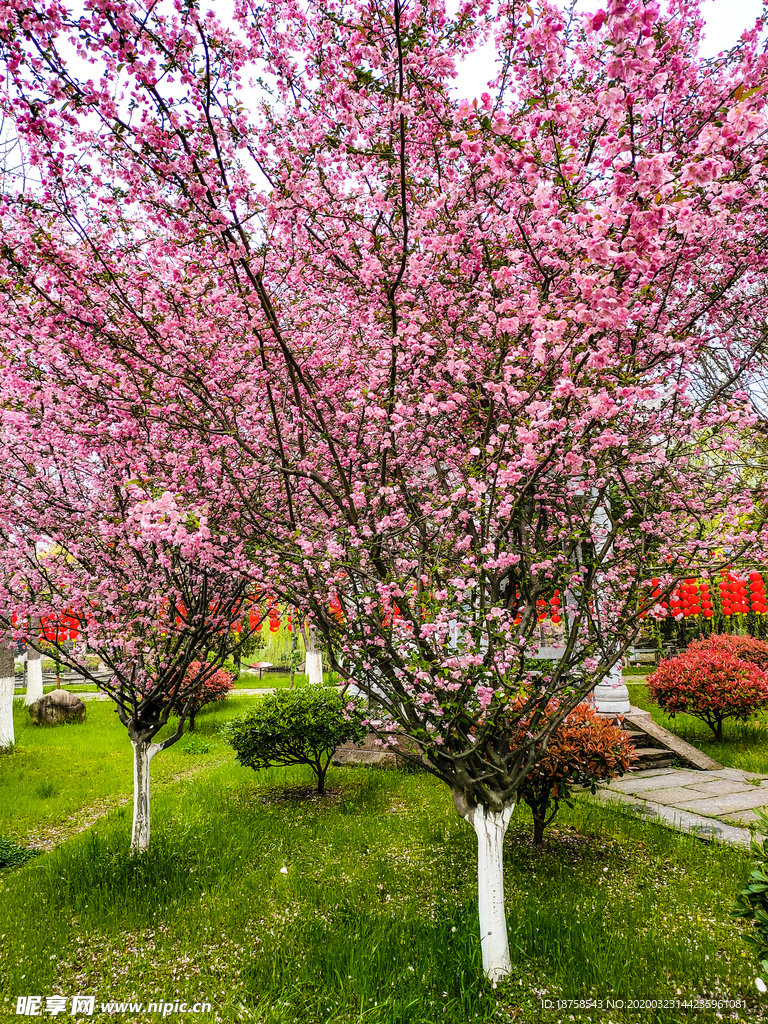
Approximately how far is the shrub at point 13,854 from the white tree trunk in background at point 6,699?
16.5 feet

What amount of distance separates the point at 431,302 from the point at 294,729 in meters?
6.08

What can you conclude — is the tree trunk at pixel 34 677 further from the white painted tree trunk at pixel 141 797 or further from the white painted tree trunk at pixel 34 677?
the white painted tree trunk at pixel 141 797

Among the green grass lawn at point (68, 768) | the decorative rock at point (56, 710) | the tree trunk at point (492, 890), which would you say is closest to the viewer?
the tree trunk at point (492, 890)

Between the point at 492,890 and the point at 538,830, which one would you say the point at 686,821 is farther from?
the point at 492,890

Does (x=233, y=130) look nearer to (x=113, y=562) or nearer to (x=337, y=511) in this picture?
(x=337, y=511)

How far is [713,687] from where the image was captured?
9.33 metres

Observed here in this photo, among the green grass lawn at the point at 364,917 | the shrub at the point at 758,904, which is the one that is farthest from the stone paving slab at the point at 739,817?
the shrub at the point at 758,904

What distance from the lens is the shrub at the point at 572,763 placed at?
5543mm

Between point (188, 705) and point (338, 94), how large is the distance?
18.0 ft

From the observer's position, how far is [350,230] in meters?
4.18

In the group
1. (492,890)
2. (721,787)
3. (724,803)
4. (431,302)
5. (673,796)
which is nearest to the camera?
(492,890)

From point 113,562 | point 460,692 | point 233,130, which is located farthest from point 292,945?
point 233,130

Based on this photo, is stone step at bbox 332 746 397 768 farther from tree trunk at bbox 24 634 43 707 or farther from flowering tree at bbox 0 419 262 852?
tree trunk at bbox 24 634 43 707

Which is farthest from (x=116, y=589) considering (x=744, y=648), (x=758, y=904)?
(x=744, y=648)
